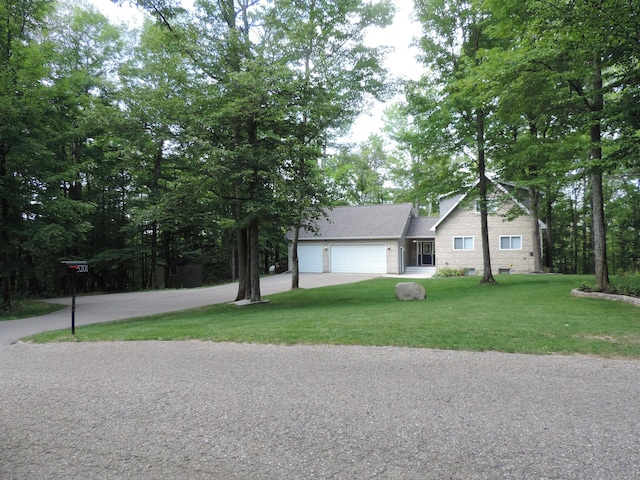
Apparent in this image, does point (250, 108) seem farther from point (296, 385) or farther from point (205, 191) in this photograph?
point (296, 385)

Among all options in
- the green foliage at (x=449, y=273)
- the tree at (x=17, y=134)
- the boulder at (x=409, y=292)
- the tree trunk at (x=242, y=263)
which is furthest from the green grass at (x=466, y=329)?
the green foliage at (x=449, y=273)

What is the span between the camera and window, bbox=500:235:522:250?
23594mm

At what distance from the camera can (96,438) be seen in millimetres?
3188

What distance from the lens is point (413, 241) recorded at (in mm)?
30031

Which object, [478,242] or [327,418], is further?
[478,242]

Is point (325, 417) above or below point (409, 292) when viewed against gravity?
below

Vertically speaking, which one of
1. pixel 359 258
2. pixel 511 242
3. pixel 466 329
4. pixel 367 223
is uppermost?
pixel 367 223

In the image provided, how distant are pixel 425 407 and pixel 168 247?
2502 cm

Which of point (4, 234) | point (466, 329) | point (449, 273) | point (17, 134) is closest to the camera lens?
point (466, 329)

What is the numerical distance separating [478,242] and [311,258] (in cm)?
1195

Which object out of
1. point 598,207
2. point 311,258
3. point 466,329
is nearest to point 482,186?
point 598,207

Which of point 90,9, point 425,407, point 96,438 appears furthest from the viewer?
point 90,9

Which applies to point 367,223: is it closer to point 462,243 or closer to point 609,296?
point 462,243

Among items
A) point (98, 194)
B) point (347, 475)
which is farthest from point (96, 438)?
point (98, 194)
